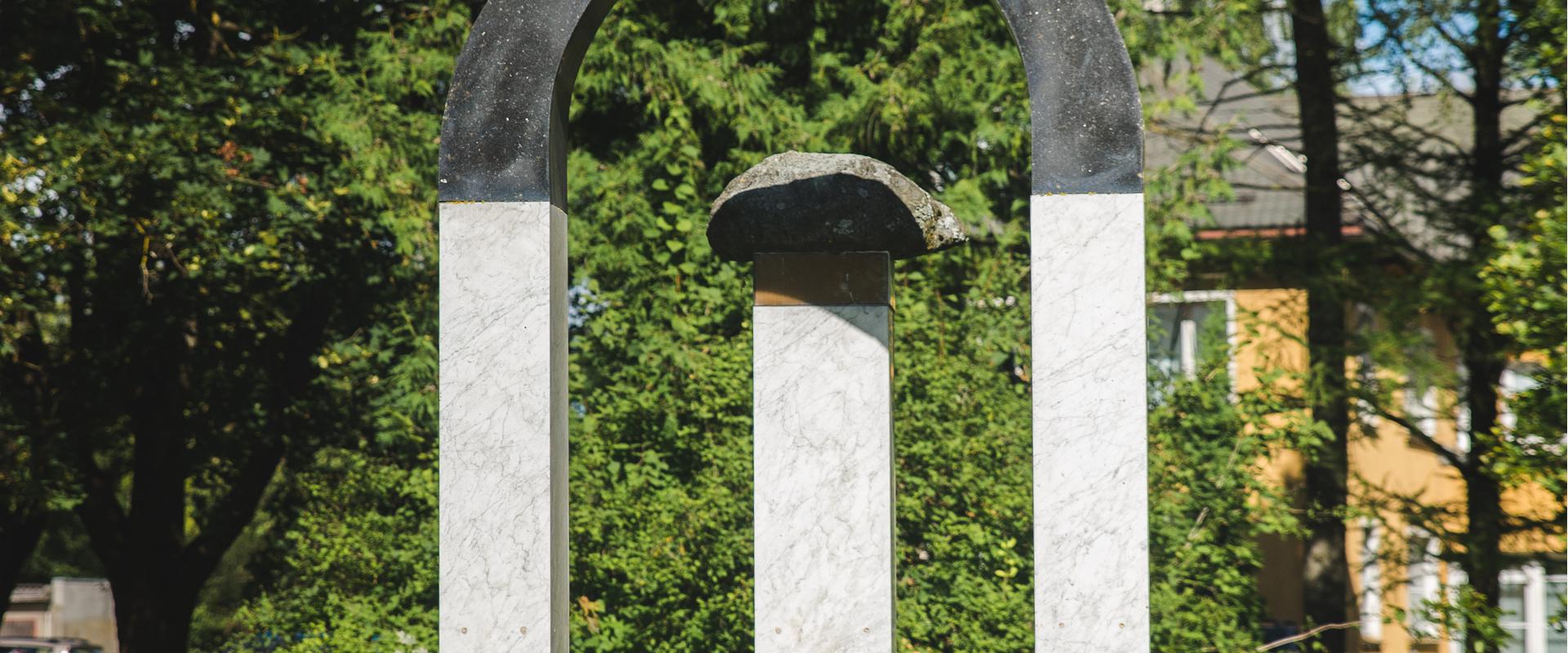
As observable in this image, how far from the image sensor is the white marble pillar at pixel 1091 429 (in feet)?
14.0

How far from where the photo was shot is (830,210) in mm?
5102

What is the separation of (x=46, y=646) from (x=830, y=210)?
A: 59.9 feet

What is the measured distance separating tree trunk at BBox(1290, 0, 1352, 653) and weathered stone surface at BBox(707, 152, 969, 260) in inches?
254

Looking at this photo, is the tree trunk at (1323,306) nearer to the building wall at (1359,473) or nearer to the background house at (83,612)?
the building wall at (1359,473)

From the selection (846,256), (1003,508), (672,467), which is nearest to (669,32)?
(672,467)

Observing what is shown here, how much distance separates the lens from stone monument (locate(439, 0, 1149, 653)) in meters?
4.27

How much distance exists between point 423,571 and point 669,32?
3.98 metres

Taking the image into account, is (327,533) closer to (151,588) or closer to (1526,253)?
(151,588)

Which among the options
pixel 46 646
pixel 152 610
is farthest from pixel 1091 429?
pixel 46 646

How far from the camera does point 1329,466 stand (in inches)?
423

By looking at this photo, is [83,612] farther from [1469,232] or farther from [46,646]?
[1469,232]

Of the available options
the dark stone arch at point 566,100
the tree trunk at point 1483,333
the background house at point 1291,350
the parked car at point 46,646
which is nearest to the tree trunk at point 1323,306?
the background house at point 1291,350

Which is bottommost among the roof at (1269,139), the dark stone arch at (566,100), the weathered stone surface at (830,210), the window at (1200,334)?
the window at (1200,334)

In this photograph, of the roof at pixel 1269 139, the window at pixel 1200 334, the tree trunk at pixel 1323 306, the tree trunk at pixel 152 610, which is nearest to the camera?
the window at pixel 1200 334
